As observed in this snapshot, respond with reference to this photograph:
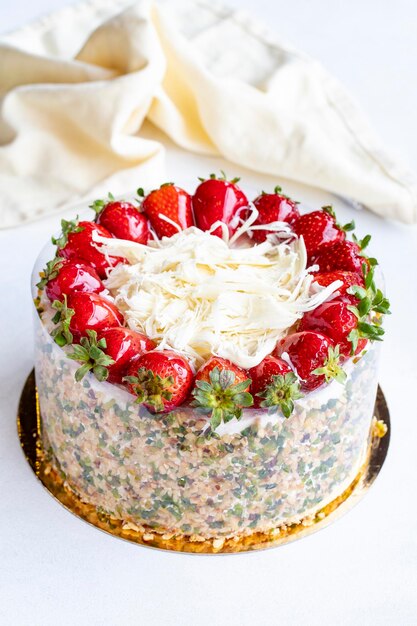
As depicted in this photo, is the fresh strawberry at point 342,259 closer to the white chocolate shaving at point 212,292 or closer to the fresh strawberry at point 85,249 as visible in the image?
the white chocolate shaving at point 212,292

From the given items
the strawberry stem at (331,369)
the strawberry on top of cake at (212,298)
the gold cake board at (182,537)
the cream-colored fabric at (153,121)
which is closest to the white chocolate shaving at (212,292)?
the strawberry on top of cake at (212,298)

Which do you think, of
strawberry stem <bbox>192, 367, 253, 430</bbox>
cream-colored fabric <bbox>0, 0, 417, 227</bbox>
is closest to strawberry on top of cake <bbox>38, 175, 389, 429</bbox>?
strawberry stem <bbox>192, 367, 253, 430</bbox>

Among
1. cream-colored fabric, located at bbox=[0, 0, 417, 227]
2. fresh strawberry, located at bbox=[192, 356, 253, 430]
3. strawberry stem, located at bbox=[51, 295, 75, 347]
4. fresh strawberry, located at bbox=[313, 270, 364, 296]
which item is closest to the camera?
fresh strawberry, located at bbox=[192, 356, 253, 430]

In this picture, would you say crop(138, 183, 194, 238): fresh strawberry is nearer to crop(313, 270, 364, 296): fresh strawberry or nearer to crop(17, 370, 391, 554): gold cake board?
crop(313, 270, 364, 296): fresh strawberry

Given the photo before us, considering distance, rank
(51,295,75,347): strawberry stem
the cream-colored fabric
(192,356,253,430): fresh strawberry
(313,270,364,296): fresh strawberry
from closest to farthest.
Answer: (192,356,253,430): fresh strawberry < (51,295,75,347): strawberry stem < (313,270,364,296): fresh strawberry < the cream-colored fabric

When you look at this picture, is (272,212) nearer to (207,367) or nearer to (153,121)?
(207,367)

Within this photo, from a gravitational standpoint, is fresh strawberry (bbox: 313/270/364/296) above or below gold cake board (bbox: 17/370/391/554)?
above
